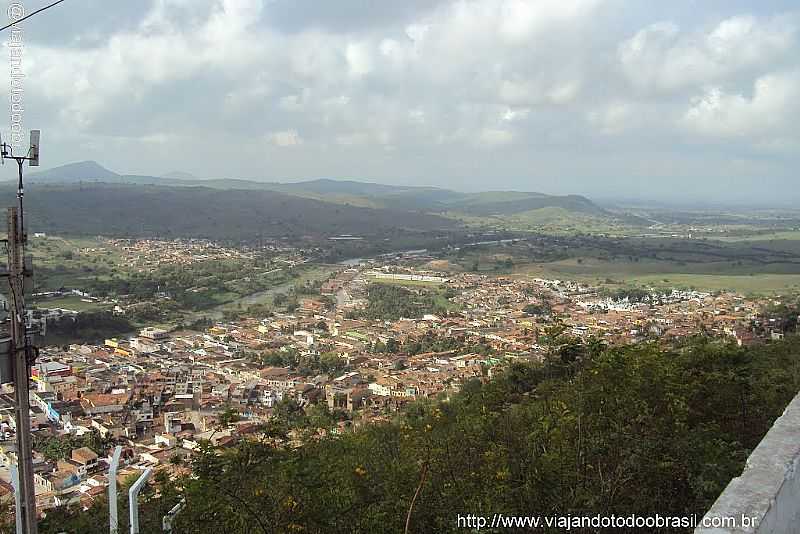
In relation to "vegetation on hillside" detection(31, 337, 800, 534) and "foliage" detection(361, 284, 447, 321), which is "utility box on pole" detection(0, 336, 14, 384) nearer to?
"vegetation on hillside" detection(31, 337, 800, 534)

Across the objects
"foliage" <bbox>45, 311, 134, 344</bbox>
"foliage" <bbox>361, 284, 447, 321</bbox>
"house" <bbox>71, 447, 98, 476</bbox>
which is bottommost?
"foliage" <bbox>45, 311, 134, 344</bbox>

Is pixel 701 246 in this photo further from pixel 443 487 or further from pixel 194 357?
pixel 443 487

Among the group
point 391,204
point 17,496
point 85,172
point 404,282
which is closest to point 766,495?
point 17,496

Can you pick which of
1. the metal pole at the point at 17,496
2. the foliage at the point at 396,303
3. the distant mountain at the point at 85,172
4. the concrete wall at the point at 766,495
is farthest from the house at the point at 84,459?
the distant mountain at the point at 85,172

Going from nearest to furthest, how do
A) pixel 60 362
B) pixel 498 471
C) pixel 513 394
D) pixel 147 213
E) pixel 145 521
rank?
pixel 498 471
pixel 145 521
pixel 513 394
pixel 60 362
pixel 147 213

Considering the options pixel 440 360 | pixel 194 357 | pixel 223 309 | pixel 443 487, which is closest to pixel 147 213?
pixel 223 309

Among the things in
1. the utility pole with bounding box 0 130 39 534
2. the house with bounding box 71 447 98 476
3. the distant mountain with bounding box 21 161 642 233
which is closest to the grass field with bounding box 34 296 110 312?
the house with bounding box 71 447 98 476

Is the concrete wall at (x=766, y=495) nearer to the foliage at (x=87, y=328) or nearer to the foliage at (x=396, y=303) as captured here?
the foliage at (x=87, y=328)

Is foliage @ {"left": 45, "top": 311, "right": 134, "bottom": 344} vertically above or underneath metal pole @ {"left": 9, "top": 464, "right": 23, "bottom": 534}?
underneath
